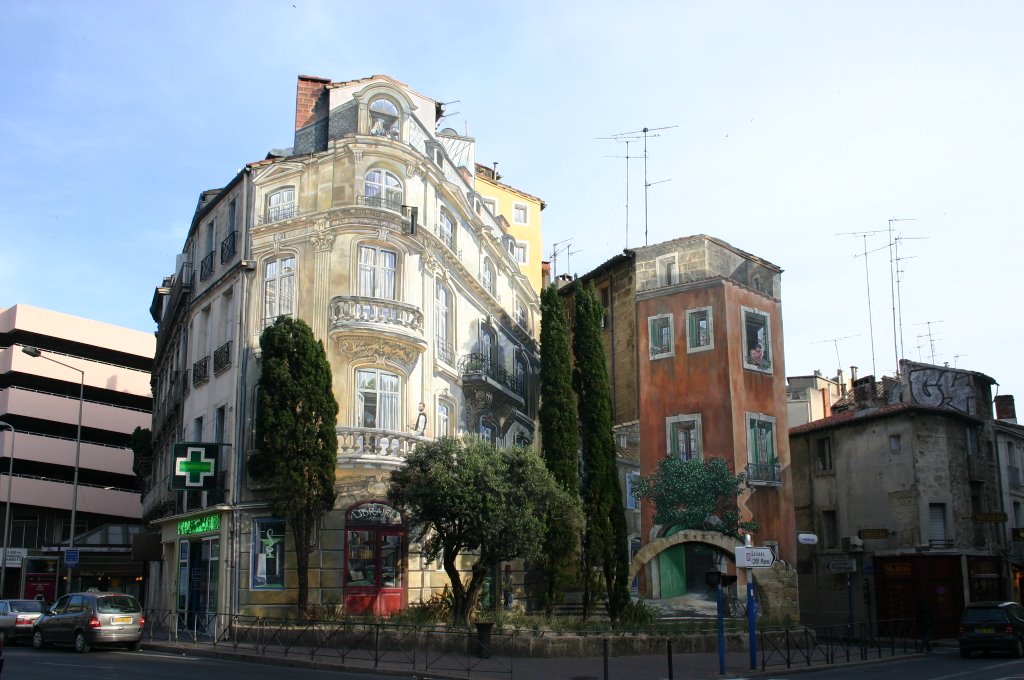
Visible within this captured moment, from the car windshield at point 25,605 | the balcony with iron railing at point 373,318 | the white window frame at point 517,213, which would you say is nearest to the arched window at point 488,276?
the balcony with iron railing at point 373,318

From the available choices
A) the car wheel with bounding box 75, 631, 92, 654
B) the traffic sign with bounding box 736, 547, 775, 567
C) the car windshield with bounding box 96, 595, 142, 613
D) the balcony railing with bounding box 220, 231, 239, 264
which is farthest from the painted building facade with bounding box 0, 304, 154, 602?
the traffic sign with bounding box 736, 547, 775, 567

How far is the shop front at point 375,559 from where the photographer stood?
2653 cm

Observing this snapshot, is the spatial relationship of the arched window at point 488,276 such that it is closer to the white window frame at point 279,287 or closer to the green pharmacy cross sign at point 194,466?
the white window frame at point 279,287

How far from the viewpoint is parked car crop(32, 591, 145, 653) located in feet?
78.1

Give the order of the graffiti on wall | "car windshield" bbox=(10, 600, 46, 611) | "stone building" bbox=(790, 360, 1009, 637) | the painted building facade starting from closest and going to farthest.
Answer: "car windshield" bbox=(10, 600, 46, 611) → "stone building" bbox=(790, 360, 1009, 637) → the graffiti on wall → the painted building facade

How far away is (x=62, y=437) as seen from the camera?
64.0 meters

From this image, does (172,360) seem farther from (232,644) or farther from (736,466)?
(736,466)

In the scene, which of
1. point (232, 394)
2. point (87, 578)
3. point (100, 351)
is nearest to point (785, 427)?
point (232, 394)

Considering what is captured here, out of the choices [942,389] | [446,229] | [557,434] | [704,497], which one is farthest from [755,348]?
[446,229]

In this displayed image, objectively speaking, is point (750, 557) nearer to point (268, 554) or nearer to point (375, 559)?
point (375, 559)

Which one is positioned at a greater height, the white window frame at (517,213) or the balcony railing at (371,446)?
the white window frame at (517,213)

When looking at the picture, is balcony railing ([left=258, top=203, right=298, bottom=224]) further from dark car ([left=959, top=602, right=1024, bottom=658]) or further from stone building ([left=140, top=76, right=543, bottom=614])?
dark car ([left=959, top=602, right=1024, bottom=658])

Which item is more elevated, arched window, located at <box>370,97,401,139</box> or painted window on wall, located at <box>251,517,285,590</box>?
arched window, located at <box>370,97,401,139</box>

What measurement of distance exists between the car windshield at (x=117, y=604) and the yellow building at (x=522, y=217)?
91.6ft
